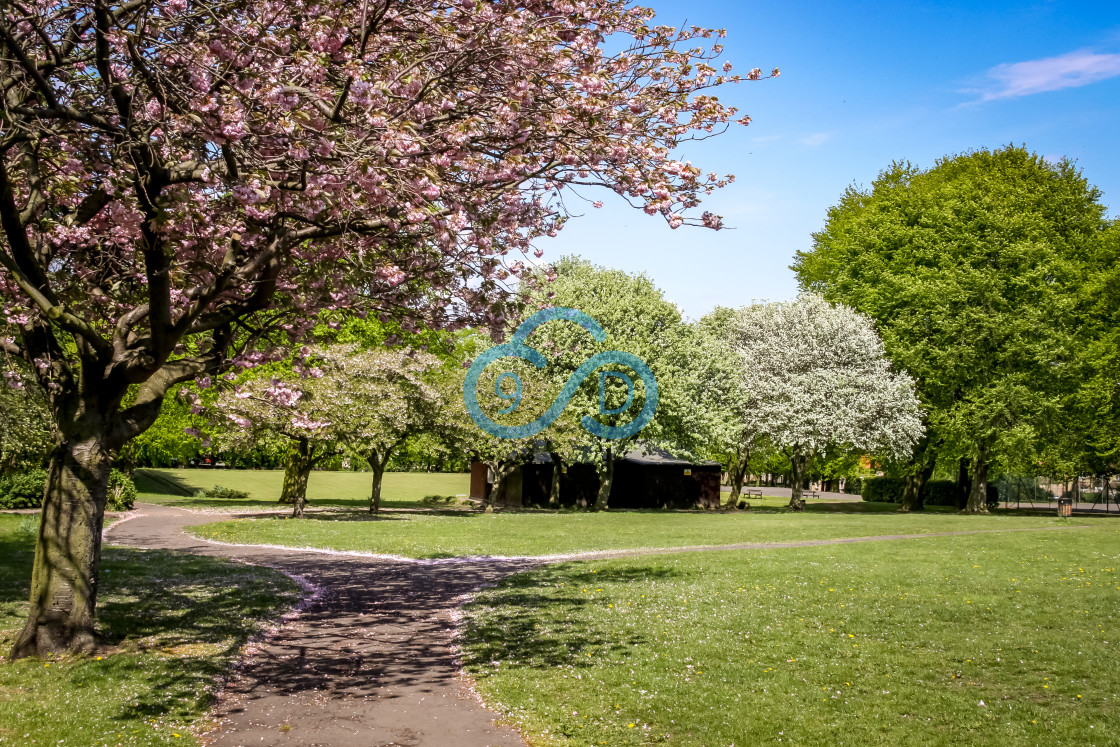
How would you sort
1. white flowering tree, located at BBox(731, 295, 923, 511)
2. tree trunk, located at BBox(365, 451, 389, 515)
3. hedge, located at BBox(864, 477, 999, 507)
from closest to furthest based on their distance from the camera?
tree trunk, located at BBox(365, 451, 389, 515) → white flowering tree, located at BBox(731, 295, 923, 511) → hedge, located at BBox(864, 477, 999, 507)

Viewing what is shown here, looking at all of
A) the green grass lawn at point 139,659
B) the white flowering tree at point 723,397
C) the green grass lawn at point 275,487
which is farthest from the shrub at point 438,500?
the green grass lawn at point 139,659

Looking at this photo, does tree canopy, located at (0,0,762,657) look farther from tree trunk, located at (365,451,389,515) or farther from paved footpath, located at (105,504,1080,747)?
tree trunk, located at (365,451,389,515)

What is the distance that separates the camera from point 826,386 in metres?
41.9

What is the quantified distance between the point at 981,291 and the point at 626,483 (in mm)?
22610

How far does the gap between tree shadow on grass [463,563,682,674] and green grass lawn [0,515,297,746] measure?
3173 millimetres

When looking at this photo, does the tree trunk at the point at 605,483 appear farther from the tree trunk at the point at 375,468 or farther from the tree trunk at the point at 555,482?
the tree trunk at the point at 375,468

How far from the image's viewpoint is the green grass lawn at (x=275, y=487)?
153 feet

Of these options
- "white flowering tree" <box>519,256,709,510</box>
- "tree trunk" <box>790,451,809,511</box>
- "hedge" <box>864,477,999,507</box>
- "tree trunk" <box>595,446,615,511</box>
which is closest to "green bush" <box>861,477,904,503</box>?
"hedge" <box>864,477,999,507</box>

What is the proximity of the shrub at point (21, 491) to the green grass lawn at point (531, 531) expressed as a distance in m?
7.73

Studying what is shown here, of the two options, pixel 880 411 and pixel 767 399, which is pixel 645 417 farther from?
pixel 880 411

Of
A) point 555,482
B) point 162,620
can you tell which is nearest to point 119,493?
point 555,482

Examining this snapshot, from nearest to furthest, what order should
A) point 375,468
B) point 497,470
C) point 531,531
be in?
point 531,531, point 375,468, point 497,470

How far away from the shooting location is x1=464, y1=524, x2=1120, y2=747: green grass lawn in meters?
7.77

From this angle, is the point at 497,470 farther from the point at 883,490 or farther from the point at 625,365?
the point at 883,490
